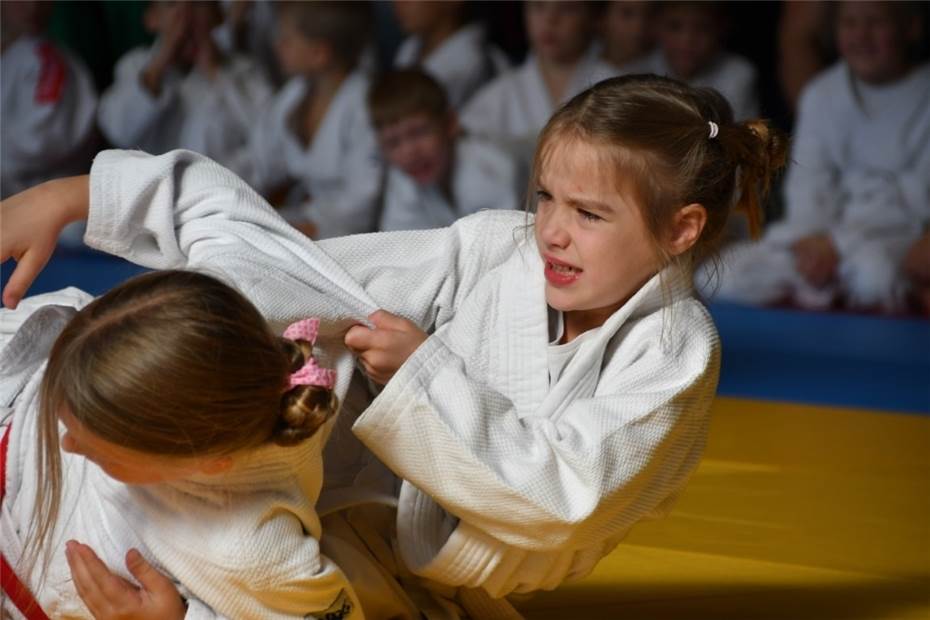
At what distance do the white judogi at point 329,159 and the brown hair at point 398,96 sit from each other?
47 mm

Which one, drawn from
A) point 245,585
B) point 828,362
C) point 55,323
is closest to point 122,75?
point 828,362

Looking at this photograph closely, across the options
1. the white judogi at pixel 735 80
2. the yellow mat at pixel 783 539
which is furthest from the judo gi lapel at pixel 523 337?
the white judogi at pixel 735 80

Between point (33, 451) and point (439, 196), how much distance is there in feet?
12.7

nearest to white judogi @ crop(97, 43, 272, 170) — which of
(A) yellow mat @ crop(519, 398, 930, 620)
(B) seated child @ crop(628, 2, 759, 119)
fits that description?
(B) seated child @ crop(628, 2, 759, 119)

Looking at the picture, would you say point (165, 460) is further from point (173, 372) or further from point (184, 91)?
point (184, 91)

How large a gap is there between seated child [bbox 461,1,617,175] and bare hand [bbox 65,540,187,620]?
3.79 metres

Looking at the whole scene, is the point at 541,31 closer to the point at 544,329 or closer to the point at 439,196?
the point at 439,196

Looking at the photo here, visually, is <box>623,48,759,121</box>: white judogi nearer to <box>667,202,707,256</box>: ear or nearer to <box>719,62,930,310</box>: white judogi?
<box>719,62,930,310</box>: white judogi

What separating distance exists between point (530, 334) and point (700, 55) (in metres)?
3.51

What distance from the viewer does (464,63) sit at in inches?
215

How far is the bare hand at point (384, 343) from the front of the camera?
62.2 inches

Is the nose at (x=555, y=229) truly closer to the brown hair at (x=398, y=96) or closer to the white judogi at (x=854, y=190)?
the white judogi at (x=854, y=190)

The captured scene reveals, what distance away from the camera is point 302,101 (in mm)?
5730

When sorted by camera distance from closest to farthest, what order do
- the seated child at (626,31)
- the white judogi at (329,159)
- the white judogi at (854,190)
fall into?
the white judogi at (854,190)
the seated child at (626,31)
the white judogi at (329,159)
